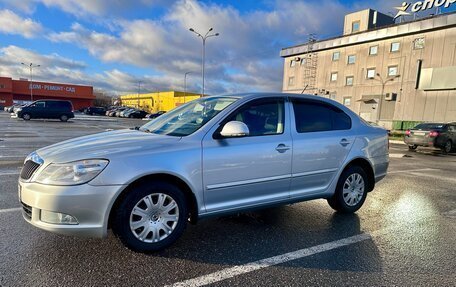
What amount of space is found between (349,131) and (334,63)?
138 feet

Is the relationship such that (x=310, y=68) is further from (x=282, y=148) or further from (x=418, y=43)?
(x=282, y=148)

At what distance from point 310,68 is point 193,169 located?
153 feet

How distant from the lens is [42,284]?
8.85 ft

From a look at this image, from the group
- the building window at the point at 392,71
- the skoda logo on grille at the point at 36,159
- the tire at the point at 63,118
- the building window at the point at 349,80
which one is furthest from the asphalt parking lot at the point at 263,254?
the building window at the point at 349,80

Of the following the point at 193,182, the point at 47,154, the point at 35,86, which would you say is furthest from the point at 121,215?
the point at 35,86

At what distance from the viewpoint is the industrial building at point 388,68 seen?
1271 inches

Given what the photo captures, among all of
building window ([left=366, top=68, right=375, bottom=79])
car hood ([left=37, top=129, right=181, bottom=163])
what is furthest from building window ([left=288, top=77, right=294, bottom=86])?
car hood ([left=37, top=129, right=181, bottom=163])

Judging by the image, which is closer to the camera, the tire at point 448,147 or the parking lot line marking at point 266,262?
the parking lot line marking at point 266,262

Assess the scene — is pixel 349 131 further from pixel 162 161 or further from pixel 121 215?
pixel 121 215

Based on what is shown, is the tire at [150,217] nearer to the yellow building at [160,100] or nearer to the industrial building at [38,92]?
the yellow building at [160,100]

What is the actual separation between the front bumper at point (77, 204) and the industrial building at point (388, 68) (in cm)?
3650

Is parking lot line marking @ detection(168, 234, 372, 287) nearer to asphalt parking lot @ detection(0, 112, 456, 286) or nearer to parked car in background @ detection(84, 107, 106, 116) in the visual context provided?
asphalt parking lot @ detection(0, 112, 456, 286)

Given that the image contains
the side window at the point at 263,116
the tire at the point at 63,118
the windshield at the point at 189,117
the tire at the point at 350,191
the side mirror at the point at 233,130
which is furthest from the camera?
the tire at the point at 63,118

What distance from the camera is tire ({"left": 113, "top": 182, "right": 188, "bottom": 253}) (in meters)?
3.15
